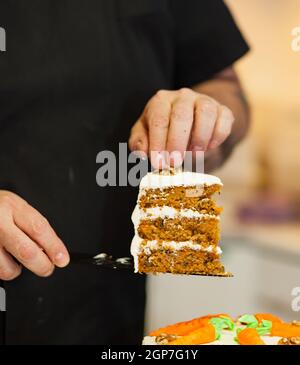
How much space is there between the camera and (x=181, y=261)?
1.01 m

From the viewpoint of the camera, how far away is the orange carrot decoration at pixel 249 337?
839 mm

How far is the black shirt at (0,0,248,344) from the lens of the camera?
114 centimetres

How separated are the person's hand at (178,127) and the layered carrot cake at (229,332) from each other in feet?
0.79

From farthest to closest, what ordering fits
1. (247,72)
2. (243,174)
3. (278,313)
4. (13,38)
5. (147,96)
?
(243,174) → (247,72) → (278,313) → (147,96) → (13,38)

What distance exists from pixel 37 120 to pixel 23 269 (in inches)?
10.3

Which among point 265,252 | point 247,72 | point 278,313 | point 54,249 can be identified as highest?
point 247,72

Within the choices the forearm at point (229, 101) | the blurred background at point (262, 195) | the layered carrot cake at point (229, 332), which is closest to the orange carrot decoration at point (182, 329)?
the layered carrot cake at point (229, 332)

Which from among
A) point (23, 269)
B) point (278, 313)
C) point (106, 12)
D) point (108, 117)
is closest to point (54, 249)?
point (23, 269)

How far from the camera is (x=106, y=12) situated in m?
1.22

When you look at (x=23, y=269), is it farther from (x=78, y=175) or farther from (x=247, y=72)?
(x=247, y=72)

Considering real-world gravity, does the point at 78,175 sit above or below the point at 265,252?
above

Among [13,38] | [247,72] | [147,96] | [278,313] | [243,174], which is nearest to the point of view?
[13,38]

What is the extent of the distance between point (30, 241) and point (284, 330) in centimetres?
37

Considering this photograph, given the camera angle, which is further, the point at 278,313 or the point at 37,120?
the point at 278,313
